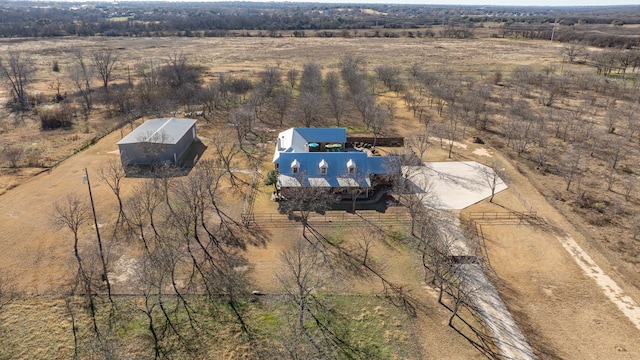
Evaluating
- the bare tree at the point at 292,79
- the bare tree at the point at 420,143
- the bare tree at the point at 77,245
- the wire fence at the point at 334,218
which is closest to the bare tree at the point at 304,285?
the wire fence at the point at 334,218

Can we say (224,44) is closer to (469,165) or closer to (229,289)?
(469,165)

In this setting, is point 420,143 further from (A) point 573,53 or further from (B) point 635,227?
(A) point 573,53

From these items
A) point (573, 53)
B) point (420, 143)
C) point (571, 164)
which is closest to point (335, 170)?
point (420, 143)

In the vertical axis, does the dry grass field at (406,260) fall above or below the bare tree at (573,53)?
below

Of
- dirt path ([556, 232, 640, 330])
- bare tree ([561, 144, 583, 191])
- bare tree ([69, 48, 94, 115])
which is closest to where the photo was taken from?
dirt path ([556, 232, 640, 330])

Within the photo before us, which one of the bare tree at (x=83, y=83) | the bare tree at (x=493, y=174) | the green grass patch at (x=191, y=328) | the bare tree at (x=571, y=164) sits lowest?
the green grass patch at (x=191, y=328)

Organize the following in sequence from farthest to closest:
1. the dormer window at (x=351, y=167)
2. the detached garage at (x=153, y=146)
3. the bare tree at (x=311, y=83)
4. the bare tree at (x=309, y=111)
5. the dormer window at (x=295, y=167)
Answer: the bare tree at (x=311, y=83) < the bare tree at (x=309, y=111) < the detached garage at (x=153, y=146) < the dormer window at (x=295, y=167) < the dormer window at (x=351, y=167)

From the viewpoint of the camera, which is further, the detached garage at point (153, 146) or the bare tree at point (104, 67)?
the bare tree at point (104, 67)

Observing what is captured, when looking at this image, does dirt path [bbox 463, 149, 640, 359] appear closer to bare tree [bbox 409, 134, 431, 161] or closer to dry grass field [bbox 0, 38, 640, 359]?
dry grass field [bbox 0, 38, 640, 359]

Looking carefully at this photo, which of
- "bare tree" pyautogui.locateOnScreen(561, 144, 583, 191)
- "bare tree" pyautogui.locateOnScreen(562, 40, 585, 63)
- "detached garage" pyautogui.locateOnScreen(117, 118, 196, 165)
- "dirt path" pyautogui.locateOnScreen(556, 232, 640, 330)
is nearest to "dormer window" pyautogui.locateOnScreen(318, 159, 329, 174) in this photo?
"detached garage" pyautogui.locateOnScreen(117, 118, 196, 165)

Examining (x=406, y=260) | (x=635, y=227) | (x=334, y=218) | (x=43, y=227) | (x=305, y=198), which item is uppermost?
(x=305, y=198)

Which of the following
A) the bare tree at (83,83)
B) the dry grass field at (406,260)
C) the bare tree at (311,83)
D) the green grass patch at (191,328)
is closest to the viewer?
the green grass patch at (191,328)

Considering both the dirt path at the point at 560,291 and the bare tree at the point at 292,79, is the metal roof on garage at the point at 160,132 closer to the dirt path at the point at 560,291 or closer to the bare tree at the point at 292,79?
the bare tree at the point at 292,79
